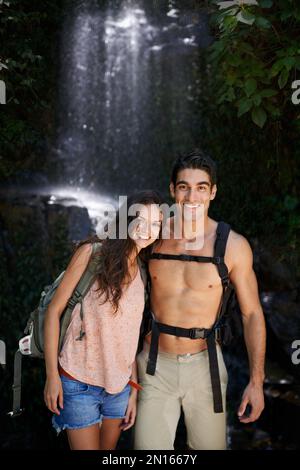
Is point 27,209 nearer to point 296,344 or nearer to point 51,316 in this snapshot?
point 296,344

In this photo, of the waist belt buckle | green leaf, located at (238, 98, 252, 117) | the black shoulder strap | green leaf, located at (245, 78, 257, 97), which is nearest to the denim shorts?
the waist belt buckle

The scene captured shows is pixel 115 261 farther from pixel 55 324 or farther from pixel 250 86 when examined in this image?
pixel 250 86

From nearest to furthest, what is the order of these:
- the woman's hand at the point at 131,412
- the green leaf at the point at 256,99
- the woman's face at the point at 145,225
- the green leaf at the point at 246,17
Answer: the woman's face at the point at 145,225 → the woman's hand at the point at 131,412 → the green leaf at the point at 246,17 → the green leaf at the point at 256,99

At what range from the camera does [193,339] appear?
2818 millimetres

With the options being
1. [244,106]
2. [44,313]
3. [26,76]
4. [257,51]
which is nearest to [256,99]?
[244,106]

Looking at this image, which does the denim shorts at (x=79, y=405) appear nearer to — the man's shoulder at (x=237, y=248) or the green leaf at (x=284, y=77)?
the man's shoulder at (x=237, y=248)

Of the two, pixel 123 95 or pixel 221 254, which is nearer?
pixel 221 254

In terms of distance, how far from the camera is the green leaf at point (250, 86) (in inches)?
157

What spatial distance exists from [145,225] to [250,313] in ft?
2.64

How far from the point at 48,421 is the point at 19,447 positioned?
0.34m

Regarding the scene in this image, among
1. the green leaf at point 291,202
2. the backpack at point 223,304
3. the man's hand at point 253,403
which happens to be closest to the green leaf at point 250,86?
the green leaf at point 291,202

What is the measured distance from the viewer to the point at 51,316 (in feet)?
7.95

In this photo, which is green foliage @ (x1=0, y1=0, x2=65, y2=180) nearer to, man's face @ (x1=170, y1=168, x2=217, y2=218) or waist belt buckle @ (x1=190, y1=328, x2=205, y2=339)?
man's face @ (x1=170, y1=168, x2=217, y2=218)

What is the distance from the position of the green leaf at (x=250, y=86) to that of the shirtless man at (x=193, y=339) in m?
1.43
